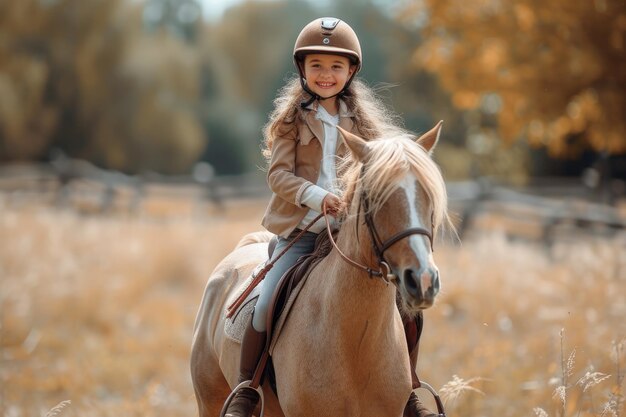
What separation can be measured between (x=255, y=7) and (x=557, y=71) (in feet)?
110

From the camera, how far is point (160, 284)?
13.0m

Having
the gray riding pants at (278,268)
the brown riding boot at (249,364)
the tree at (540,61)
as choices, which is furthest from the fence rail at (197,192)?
the brown riding boot at (249,364)

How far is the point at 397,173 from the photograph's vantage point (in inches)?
134

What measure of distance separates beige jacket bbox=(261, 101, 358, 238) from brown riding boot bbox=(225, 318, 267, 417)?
0.55m

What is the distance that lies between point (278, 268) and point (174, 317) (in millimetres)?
7689

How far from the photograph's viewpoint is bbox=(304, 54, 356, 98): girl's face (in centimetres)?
425

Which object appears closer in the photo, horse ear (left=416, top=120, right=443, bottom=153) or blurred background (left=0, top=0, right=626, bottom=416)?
horse ear (left=416, top=120, right=443, bottom=153)

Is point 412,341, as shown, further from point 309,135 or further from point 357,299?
point 309,135

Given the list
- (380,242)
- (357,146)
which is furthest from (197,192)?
(380,242)

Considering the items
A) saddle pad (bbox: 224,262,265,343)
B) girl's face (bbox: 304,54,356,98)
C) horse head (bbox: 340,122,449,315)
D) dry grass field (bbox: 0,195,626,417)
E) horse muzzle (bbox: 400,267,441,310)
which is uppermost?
girl's face (bbox: 304,54,356,98)

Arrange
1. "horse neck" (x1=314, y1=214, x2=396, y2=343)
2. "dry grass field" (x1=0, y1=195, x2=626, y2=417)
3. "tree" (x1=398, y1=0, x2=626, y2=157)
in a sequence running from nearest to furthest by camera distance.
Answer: "horse neck" (x1=314, y1=214, x2=396, y2=343) < "dry grass field" (x1=0, y1=195, x2=626, y2=417) < "tree" (x1=398, y1=0, x2=626, y2=157)

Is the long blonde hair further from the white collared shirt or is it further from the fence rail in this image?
the fence rail

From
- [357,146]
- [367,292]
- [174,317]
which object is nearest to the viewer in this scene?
[357,146]

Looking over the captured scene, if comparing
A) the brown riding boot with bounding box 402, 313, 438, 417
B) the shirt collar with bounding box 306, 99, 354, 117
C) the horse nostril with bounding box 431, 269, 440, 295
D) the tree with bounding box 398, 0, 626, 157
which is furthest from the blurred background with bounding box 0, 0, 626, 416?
the shirt collar with bounding box 306, 99, 354, 117
